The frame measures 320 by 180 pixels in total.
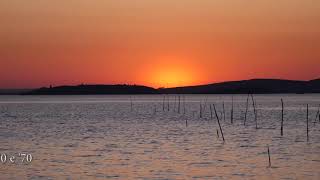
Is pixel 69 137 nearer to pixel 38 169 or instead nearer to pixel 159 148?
pixel 159 148

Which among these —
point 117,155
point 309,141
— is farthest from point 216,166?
point 309,141

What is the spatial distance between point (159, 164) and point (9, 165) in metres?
7.91

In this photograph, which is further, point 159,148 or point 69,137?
point 69,137

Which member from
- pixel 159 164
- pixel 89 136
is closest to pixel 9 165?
pixel 159 164

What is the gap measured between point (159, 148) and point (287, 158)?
9802 mm

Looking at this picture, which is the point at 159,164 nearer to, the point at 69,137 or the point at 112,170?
the point at 112,170

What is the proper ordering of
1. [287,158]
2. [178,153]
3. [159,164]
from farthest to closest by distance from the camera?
[178,153]
[287,158]
[159,164]

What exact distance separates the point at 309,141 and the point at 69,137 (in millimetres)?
20247

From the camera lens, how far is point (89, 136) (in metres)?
57.9

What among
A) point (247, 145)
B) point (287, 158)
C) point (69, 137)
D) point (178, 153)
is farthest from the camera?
point (69, 137)

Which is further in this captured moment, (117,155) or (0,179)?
(117,155)

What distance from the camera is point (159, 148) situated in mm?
45219

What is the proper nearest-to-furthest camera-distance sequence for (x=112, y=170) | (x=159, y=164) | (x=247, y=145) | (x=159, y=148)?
(x=112, y=170) < (x=159, y=164) < (x=159, y=148) < (x=247, y=145)

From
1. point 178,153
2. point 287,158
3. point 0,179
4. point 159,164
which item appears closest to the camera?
point 0,179
